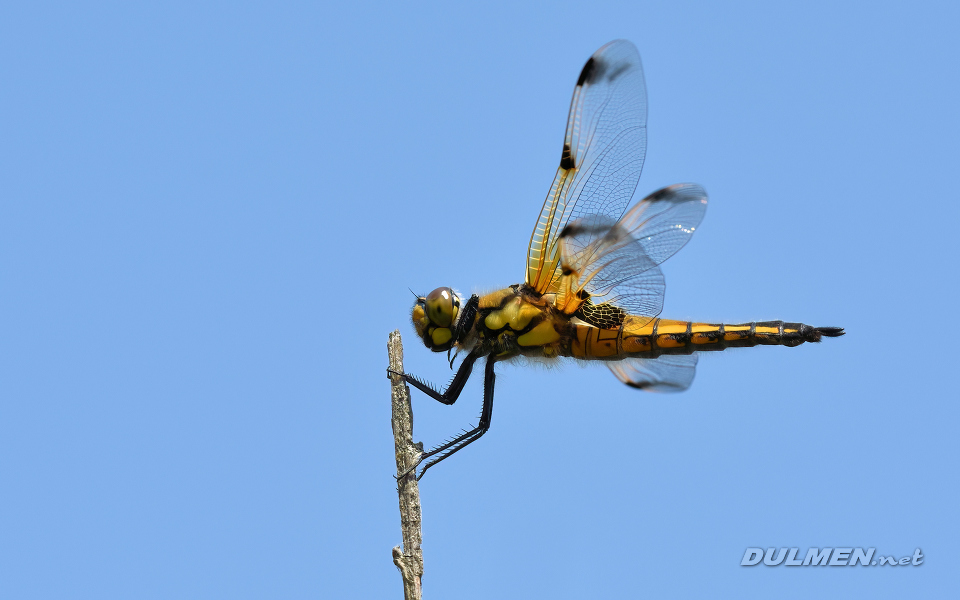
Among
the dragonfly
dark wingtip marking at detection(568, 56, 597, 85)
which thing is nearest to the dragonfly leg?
the dragonfly

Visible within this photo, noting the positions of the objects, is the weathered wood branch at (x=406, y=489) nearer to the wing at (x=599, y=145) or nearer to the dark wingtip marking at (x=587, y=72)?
the wing at (x=599, y=145)

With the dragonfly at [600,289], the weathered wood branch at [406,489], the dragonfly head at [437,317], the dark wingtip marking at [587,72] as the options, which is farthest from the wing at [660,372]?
the dark wingtip marking at [587,72]

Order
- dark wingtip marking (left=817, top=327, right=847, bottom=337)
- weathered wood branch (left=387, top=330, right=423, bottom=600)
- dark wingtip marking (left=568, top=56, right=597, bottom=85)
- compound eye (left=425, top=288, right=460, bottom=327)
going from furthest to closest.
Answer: compound eye (left=425, top=288, right=460, bottom=327)
dark wingtip marking (left=568, top=56, right=597, bottom=85)
dark wingtip marking (left=817, top=327, right=847, bottom=337)
weathered wood branch (left=387, top=330, right=423, bottom=600)

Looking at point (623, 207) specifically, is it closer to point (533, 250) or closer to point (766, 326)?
point (533, 250)

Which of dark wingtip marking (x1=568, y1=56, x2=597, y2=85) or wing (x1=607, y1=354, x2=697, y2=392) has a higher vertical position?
dark wingtip marking (x1=568, y1=56, x2=597, y2=85)

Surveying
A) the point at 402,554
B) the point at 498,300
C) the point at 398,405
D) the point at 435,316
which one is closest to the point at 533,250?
the point at 498,300

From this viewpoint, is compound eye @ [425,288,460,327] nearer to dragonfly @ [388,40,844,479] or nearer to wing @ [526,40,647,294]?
dragonfly @ [388,40,844,479]
